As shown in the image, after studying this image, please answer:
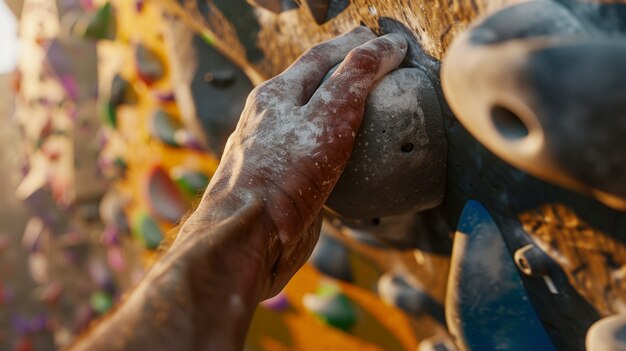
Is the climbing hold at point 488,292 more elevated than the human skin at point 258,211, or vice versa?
the human skin at point 258,211

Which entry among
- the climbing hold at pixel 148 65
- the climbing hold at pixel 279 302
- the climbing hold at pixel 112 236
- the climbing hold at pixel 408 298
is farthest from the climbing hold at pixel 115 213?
the climbing hold at pixel 408 298

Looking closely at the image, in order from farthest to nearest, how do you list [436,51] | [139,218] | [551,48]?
[139,218] < [436,51] < [551,48]

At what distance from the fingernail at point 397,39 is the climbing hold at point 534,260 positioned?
0.23 m

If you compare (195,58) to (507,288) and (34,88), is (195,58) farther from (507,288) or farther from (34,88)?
(34,88)

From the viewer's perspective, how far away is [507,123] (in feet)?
1.27

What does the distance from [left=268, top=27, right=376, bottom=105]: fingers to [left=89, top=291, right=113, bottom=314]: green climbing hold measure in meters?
1.31

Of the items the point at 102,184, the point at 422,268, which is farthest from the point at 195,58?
the point at 102,184

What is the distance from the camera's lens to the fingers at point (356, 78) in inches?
20.5

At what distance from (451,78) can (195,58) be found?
659 millimetres

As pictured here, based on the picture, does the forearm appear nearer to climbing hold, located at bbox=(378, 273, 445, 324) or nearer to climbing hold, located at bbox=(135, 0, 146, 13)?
climbing hold, located at bbox=(378, 273, 445, 324)

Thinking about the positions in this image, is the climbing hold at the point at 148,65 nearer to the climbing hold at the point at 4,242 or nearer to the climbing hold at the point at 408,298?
the climbing hold at the point at 408,298

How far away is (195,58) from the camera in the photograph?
3.21 ft

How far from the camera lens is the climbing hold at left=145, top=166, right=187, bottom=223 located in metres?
1.28

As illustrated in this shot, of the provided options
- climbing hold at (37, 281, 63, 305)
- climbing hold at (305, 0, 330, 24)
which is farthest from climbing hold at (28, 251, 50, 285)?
climbing hold at (305, 0, 330, 24)
